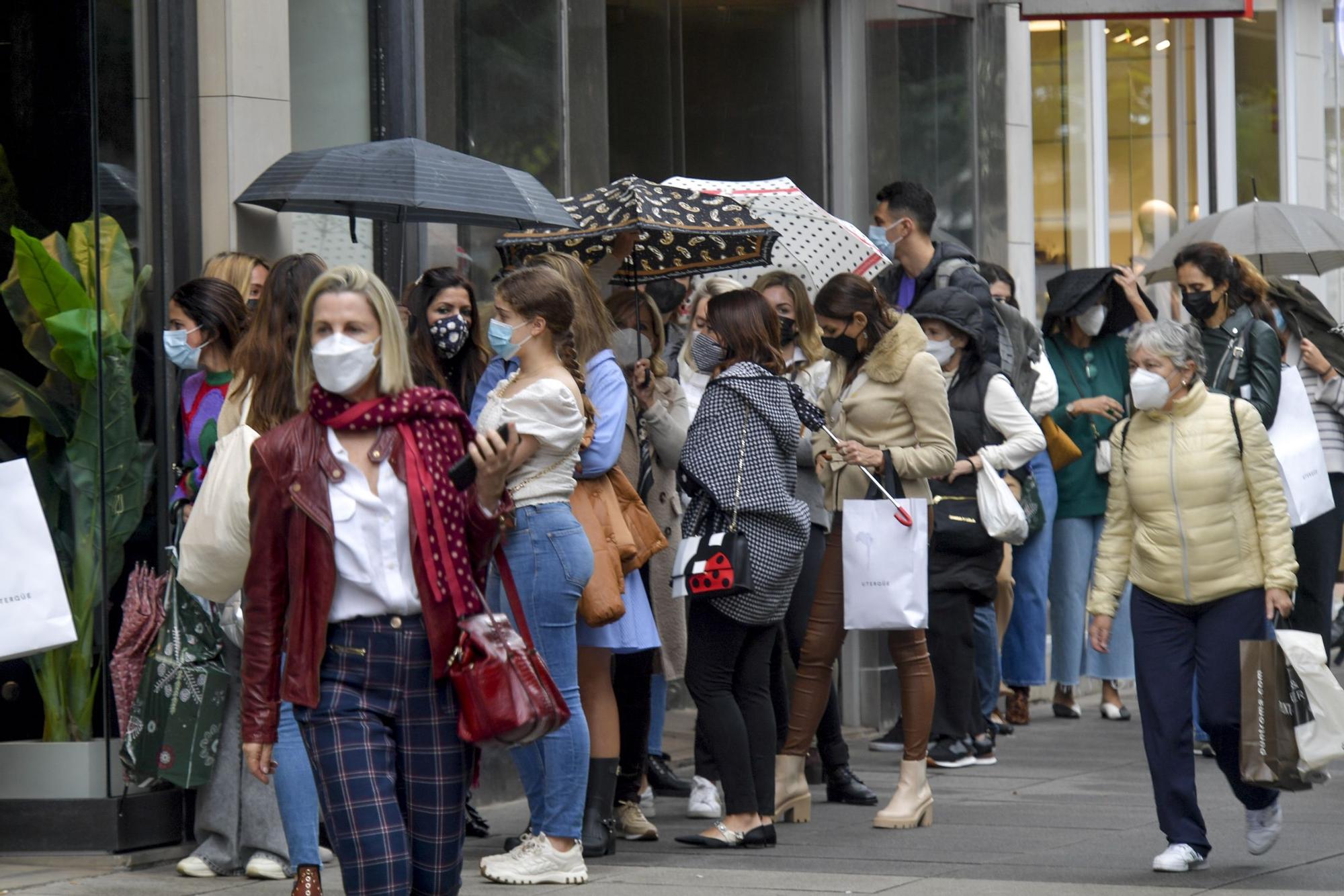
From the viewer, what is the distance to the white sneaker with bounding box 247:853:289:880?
7.13 m

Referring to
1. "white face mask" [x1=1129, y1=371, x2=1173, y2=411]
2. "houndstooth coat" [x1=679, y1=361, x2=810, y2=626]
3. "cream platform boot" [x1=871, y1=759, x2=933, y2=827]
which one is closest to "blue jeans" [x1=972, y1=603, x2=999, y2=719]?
"cream platform boot" [x1=871, y1=759, x2=933, y2=827]

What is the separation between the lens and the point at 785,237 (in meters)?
9.87

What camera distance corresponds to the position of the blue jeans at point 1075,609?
1161 cm

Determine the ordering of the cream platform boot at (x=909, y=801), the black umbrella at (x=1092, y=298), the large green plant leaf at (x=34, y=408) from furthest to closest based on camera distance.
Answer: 1. the black umbrella at (x=1092, y=298)
2. the cream platform boot at (x=909, y=801)
3. the large green plant leaf at (x=34, y=408)

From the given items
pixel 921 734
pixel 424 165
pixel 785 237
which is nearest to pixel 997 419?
pixel 785 237

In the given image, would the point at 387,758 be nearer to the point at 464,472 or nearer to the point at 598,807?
the point at 464,472

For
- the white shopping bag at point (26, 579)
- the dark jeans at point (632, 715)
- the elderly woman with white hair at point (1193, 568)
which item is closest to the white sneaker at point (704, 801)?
the dark jeans at point (632, 715)

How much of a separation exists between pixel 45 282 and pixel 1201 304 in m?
4.81

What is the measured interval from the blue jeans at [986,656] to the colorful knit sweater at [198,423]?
440 centimetres

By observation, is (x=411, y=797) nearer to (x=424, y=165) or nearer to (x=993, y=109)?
(x=424, y=165)

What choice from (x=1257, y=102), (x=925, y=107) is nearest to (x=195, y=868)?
(x=925, y=107)

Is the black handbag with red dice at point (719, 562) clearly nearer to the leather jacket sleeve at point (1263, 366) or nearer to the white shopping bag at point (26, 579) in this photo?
the white shopping bag at point (26, 579)

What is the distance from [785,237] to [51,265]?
3514mm

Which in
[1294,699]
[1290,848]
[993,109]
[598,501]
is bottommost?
[1290,848]
